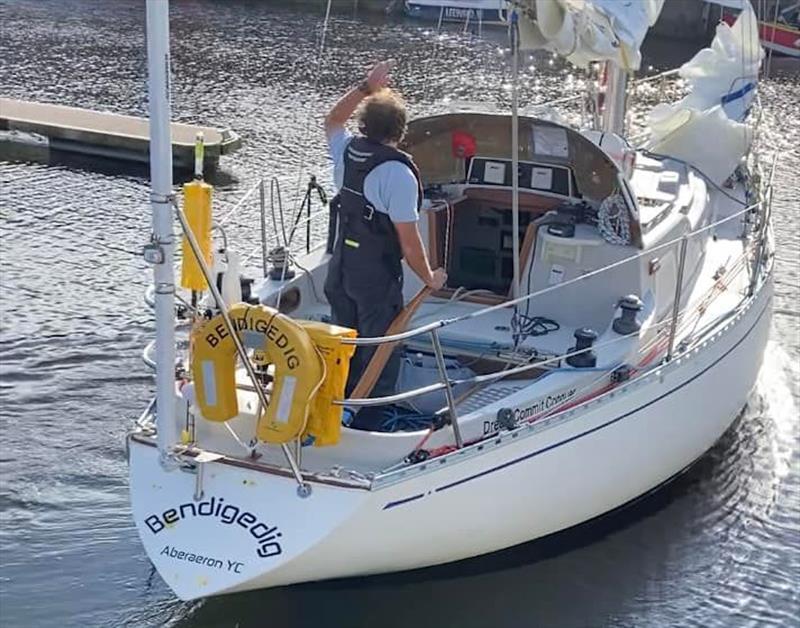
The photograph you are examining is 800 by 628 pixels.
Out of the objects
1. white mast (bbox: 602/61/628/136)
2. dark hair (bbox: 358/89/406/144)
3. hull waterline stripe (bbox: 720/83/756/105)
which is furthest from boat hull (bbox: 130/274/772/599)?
hull waterline stripe (bbox: 720/83/756/105)

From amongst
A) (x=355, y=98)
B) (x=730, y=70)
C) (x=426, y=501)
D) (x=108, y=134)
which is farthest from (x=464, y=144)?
(x=108, y=134)

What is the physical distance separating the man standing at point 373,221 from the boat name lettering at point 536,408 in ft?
2.17

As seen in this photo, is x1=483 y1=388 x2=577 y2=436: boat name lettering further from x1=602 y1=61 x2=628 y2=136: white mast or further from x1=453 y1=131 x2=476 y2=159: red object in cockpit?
x1=602 y1=61 x2=628 y2=136: white mast

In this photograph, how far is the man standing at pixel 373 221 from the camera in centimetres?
632

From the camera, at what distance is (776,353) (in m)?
11.4

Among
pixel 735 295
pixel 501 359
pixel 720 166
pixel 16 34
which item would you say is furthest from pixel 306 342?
pixel 16 34

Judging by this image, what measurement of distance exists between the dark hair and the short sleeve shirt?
0.18m

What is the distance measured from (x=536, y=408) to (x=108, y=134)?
42.4 ft

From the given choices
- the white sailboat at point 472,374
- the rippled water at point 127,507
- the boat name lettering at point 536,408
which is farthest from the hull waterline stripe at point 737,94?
the boat name lettering at point 536,408

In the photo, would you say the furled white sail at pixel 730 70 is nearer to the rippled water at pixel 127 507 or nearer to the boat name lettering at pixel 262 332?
the rippled water at pixel 127 507

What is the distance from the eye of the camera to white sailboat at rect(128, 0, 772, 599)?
19.8ft

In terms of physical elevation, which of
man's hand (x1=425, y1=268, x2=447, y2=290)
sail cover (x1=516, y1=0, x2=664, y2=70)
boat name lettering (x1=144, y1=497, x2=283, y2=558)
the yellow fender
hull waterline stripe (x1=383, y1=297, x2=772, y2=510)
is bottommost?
boat name lettering (x1=144, y1=497, x2=283, y2=558)

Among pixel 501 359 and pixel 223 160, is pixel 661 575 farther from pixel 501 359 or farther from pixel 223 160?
pixel 223 160

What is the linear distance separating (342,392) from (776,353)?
6704 millimetres
